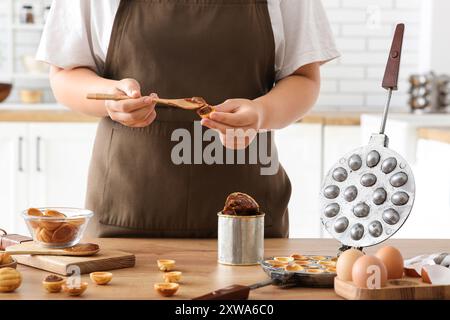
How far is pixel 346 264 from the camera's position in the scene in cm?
119

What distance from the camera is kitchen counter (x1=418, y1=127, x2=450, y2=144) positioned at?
2.98m

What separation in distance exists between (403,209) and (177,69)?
73 centimetres

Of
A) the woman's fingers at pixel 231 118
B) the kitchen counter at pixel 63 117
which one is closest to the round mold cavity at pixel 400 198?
the woman's fingers at pixel 231 118

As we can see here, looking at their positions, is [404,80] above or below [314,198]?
above

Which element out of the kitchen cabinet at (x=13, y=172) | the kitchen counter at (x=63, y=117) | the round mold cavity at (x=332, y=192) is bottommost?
the kitchen cabinet at (x=13, y=172)

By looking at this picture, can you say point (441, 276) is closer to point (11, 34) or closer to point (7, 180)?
point (7, 180)

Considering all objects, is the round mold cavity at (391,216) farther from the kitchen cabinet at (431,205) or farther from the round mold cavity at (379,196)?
the kitchen cabinet at (431,205)

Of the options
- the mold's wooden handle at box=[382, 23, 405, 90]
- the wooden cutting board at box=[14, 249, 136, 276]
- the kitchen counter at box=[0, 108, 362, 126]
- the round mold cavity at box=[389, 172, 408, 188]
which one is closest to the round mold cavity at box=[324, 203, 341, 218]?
the round mold cavity at box=[389, 172, 408, 188]

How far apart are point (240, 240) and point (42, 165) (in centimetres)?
267

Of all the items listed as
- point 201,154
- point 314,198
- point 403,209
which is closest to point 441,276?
point 403,209

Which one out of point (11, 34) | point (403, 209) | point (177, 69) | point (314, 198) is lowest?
point (314, 198)

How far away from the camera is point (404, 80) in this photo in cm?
479
